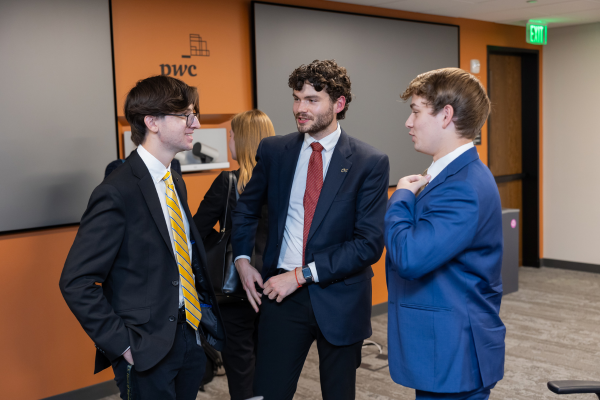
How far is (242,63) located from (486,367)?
10.4 feet

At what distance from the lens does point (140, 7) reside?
144 inches

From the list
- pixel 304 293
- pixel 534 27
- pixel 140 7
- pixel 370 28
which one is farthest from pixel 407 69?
pixel 304 293

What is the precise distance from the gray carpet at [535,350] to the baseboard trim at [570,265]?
0.42m

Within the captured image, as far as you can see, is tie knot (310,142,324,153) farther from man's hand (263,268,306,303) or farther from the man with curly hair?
man's hand (263,268,306,303)

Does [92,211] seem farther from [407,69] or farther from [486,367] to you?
[407,69]

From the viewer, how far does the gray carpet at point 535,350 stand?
139 inches

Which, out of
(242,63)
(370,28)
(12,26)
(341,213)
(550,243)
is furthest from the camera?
(550,243)

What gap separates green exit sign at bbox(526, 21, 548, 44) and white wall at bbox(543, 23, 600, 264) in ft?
2.08

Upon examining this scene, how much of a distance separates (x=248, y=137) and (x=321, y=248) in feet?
3.29

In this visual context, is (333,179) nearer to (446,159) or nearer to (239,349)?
(446,159)

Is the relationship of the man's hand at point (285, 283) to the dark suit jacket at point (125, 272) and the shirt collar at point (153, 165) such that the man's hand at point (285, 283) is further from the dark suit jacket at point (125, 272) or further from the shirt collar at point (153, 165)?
the shirt collar at point (153, 165)

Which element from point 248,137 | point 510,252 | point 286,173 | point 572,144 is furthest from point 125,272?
point 572,144

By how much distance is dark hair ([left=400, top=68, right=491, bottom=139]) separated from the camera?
163 centimetres

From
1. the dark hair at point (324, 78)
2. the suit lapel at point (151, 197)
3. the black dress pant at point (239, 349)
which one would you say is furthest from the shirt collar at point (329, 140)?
the black dress pant at point (239, 349)
